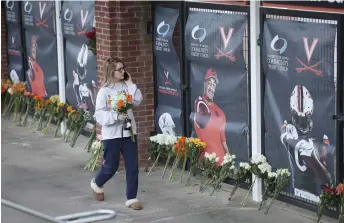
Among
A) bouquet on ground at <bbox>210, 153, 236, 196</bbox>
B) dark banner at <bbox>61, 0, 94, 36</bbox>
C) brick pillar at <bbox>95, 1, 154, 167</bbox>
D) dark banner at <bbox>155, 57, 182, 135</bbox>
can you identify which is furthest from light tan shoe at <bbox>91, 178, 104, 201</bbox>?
dark banner at <bbox>61, 0, 94, 36</bbox>

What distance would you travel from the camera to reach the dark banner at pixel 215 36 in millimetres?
9734

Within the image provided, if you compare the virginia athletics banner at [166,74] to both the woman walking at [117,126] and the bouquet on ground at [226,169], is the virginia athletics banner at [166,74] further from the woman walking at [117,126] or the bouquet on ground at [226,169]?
the woman walking at [117,126]

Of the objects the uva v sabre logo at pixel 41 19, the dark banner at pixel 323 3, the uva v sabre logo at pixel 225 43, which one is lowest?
the uva v sabre logo at pixel 225 43

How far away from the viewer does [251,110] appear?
31.6 feet

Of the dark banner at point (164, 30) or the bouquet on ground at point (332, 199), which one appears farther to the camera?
the dark banner at point (164, 30)

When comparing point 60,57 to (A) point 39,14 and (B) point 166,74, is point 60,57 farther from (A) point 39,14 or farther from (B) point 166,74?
(B) point 166,74

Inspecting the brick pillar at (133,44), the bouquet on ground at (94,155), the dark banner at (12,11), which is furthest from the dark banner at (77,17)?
the bouquet on ground at (94,155)

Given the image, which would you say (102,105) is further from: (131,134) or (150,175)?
(150,175)

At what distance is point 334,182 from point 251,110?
1389 mm

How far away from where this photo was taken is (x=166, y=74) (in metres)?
11.1

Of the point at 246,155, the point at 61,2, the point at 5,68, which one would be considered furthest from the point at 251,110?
the point at 5,68

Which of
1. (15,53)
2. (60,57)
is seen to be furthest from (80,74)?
(15,53)

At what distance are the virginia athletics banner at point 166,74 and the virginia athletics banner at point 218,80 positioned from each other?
327mm

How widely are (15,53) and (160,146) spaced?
503cm
